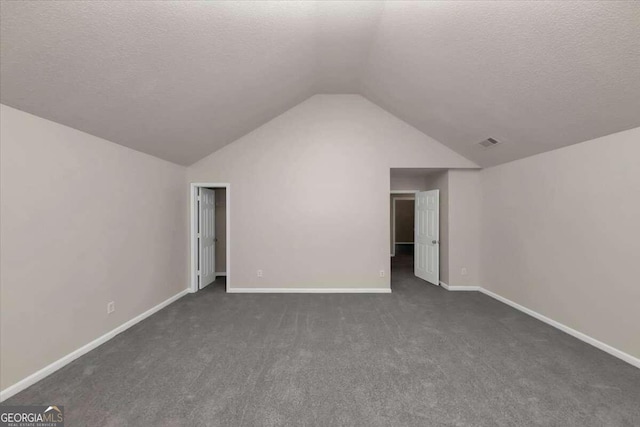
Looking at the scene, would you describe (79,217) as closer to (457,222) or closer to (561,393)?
(561,393)

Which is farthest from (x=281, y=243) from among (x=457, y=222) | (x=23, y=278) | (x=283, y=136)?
(x=457, y=222)

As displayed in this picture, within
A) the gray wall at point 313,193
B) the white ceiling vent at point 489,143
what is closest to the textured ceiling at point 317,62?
the white ceiling vent at point 489,143

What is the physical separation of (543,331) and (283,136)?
4562 mm

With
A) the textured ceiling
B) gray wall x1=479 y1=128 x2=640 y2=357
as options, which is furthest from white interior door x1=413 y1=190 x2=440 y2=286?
the textured ceiling

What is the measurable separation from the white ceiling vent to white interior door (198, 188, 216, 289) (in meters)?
4.80

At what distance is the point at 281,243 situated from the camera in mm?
4434

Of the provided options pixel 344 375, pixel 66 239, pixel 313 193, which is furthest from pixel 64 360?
pixel 313 193

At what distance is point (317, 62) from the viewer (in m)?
3.38

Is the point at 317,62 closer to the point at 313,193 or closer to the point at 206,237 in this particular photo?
the point at 313,193

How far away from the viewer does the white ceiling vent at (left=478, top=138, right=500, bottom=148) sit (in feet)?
11.5

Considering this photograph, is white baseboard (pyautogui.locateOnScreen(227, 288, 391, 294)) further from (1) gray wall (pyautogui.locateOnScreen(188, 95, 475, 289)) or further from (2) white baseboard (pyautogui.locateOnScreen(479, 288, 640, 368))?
(2) white baseboard (pyautogui.locateOnScreen(479, 288, 640, 368))

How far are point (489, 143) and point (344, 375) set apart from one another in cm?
364

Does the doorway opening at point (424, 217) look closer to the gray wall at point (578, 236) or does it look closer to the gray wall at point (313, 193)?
the gray wall at point (313, 193)

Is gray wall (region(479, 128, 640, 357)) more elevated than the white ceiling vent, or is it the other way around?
the white ceiling vent
